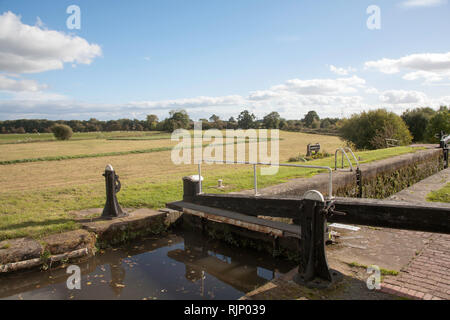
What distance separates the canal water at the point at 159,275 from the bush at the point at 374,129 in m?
20.4

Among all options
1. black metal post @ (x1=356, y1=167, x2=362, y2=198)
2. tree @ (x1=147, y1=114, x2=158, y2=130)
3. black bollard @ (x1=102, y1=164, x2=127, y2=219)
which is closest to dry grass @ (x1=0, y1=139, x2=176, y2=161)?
black bollard @ (x1=102, y1=164, x2=127, y2=219)

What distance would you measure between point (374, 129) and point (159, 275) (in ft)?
73.6

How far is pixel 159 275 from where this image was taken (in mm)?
4648

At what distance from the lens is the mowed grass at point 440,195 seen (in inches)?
263

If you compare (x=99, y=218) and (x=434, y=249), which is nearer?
(x=434, y=249)

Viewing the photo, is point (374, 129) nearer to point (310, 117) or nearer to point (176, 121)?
point (176, 121)

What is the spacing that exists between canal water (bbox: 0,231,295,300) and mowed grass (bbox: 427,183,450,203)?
4.09 m

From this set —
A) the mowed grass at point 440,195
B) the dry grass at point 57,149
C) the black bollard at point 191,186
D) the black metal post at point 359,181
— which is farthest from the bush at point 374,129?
the dry grass at point 57,149

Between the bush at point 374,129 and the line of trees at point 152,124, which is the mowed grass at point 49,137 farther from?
Result: the bush at point 374,129

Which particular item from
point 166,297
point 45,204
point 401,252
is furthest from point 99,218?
point 401,252

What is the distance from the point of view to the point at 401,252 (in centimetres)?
418
